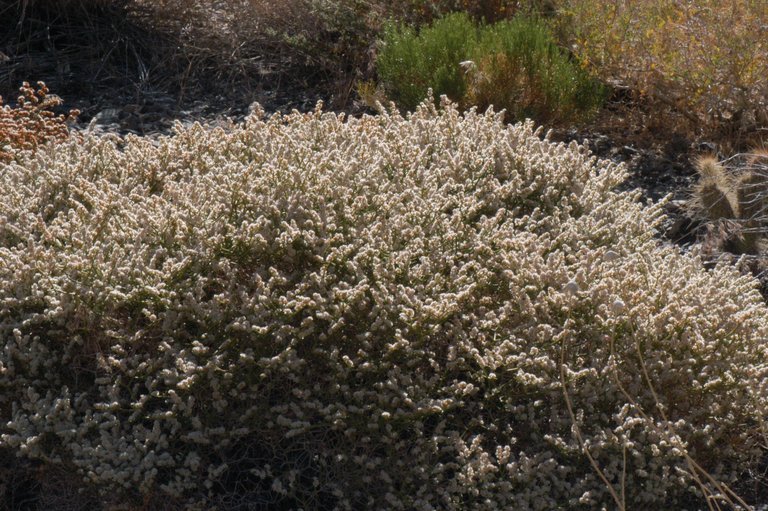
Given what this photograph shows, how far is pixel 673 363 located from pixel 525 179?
3.38 ft

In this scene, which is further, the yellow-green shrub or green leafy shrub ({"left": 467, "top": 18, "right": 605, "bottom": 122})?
green leafy shrub ({"left": 467, "top": 18, "right": 605, "bottom": 122})

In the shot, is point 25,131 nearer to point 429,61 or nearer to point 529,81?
point 429,61

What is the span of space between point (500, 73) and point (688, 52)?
1035 mm

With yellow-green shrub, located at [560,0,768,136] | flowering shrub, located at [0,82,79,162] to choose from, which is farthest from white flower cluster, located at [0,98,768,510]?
yellow-green shrub, located at [560,0,768,136]

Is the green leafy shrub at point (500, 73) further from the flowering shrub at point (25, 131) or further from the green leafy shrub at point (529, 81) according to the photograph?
the flowering shrub at point (25, 131)

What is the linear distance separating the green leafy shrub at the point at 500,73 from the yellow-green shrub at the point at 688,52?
227 millimetres

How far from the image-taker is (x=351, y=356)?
9.70ft

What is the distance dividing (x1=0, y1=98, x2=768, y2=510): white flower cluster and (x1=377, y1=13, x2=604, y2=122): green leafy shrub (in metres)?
2.41

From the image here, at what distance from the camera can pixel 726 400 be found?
301 cm

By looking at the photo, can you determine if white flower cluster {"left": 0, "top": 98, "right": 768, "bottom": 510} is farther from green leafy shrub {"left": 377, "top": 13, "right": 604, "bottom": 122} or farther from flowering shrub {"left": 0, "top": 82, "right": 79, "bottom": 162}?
green leafy shrub {"left": 377, "top": 13, "right": 604, "bottom": 122}

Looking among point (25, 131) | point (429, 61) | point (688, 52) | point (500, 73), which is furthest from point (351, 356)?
point (688, 52)

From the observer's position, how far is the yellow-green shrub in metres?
5.30

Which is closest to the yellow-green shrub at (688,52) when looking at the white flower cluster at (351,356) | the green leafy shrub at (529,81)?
the green leafy shrub at (529,81)

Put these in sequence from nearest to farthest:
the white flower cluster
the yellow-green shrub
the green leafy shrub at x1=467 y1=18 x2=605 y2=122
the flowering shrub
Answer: the white flower cluster < the flowering shrub < the yellow-green shrub < the green leafy shrub at x1=467 y1=18 x2=605 y2=122
